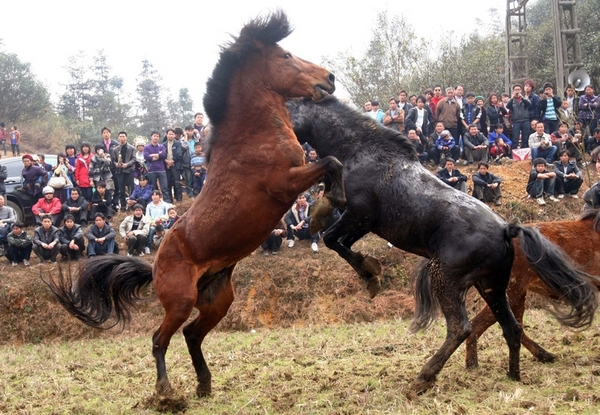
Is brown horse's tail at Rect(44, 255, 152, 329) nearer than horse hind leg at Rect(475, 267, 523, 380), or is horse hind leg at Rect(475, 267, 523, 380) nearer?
horse hind leg at Rect(475, 267, 523, 380)

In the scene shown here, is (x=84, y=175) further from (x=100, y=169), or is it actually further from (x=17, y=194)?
(x=17, y=194)

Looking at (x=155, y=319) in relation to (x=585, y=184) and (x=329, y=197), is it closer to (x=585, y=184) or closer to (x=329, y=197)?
(x=329, y=197)

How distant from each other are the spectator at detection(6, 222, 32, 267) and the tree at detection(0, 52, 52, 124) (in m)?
28.2

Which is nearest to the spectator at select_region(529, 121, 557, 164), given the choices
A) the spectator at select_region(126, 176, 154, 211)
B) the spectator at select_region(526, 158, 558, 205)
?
the spectator at select_region(526, 158, 558, 205)

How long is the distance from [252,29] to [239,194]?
4.79 feet

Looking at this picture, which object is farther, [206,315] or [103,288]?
[103,288]

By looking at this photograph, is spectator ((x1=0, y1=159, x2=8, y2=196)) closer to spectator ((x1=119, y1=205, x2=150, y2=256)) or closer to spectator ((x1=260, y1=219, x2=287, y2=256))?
spectator ((x1=119, y1=205, x2=150, y2=256))

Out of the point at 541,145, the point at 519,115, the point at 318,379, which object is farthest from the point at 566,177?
the point at 318,379

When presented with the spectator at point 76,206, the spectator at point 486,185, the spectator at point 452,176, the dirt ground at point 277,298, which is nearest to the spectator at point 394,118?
the spectator at point 452,176

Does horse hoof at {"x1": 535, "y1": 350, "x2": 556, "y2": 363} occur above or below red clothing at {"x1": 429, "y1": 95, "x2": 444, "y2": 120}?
below

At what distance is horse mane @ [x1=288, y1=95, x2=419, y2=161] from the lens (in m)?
5.84

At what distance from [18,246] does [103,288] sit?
25.2 ft

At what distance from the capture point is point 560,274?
5734 millimetres

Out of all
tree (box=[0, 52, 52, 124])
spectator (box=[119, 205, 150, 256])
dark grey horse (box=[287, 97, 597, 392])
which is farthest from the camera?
tree (box=[0, 52, 52, 124])
